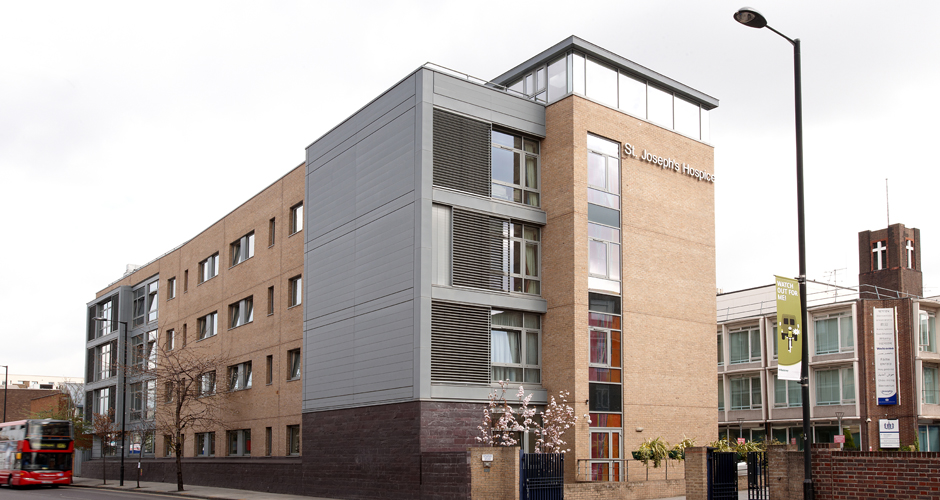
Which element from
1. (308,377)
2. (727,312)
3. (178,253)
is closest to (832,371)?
(727,312)

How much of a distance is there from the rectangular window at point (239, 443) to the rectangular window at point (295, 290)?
7453 millimetres

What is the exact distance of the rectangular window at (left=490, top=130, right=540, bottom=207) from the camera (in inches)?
1150

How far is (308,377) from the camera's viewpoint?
3303cm

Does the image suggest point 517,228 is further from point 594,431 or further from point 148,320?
point 148,320

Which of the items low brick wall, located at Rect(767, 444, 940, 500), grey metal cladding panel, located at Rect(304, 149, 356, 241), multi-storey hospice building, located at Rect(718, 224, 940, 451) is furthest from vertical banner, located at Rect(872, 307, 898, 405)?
low brick wall, located at Rect(767, 444, 940, 500)

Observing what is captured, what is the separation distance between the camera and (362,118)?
31.0m

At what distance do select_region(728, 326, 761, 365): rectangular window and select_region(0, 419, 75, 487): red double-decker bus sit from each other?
42.5 metres

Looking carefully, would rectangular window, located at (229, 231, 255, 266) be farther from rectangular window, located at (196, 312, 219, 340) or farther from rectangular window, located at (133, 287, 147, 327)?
rectangular window, located at (133, 287, 147, 327)

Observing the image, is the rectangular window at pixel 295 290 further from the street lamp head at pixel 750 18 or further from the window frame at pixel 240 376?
the street lamp head at pixel 750 18

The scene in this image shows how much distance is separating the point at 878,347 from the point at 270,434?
36.4 m

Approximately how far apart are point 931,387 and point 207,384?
138 ft

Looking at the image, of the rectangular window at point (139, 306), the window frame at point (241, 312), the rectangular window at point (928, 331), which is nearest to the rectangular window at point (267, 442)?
the window frame at point (241, 312)

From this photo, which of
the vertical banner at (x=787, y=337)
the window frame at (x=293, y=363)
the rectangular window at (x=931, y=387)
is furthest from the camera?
the rectangular window at (x=931, y=387)

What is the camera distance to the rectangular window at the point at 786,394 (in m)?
55.9
